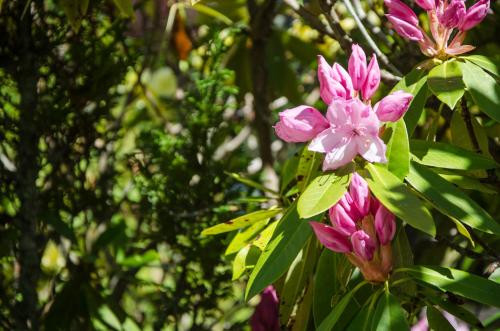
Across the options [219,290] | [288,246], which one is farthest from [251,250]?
[219,290]

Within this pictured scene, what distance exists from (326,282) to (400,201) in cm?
27

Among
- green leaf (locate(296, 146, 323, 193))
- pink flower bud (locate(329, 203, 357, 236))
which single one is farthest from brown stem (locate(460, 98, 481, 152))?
pink flower bud (locate(329, 203, 357, 236))

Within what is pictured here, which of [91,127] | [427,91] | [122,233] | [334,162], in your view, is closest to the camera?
[334,162]

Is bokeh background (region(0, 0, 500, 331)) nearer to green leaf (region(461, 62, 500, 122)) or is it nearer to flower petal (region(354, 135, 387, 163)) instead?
green leaf (region(461, 62, 500, 122))

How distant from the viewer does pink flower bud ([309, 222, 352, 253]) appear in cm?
106

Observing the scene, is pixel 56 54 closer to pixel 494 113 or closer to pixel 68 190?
pixel 68 190

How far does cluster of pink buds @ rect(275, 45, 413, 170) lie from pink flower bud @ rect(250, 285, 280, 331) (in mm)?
570

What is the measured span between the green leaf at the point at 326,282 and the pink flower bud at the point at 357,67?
0.93 ft

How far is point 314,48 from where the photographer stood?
2504mm

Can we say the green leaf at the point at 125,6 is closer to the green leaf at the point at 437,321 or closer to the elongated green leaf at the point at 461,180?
the elongated green leaf at the point at 461,180

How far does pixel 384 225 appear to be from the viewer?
1.07 meters

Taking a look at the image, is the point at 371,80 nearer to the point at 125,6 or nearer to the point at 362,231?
the point at 362,231

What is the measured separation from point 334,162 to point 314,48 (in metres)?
1.52

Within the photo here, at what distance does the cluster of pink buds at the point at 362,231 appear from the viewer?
105 cm
